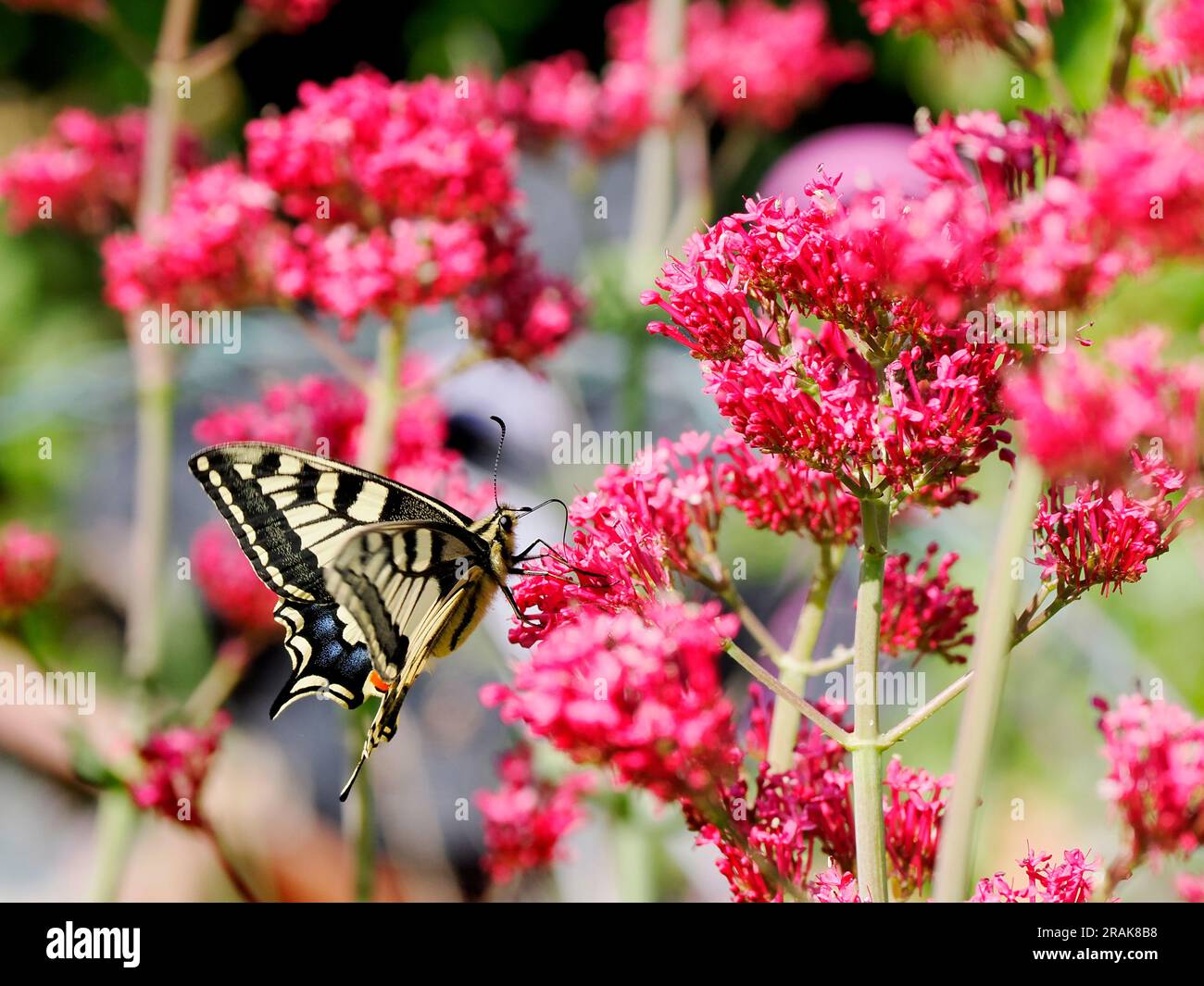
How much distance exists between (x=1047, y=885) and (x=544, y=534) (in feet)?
5.65

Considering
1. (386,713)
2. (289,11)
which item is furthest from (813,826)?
(289,11)

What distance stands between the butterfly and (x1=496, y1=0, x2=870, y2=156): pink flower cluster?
1210 millimetres

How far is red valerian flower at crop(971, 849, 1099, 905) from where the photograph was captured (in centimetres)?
99

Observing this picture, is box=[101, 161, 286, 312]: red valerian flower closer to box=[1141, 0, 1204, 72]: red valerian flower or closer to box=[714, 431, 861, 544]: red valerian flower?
box=[714, 431, 861, 544]: red valerian flower

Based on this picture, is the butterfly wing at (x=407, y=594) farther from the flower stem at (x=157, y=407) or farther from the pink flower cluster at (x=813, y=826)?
the flower stem at (x=157, y=407)

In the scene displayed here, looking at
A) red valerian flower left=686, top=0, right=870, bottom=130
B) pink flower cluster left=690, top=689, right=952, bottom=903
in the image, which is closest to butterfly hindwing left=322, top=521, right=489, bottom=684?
pink flower cluster left=690, top=689, right=952, bottom=903

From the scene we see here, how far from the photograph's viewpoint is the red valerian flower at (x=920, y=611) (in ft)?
3.90

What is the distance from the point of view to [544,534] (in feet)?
8.65

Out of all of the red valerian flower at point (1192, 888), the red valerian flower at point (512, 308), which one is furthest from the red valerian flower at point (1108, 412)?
the red valerian flower at point (512, 308)

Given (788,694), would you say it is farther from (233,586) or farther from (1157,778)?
(233,586)

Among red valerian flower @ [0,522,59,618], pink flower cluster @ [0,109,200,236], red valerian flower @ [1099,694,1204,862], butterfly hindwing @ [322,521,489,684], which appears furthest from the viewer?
pink flower cluster @ [0,109,200,236]

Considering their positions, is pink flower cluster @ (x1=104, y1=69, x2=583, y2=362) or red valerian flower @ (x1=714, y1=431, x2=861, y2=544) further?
pink flower cluster @ (x1=104, y1=69, x2=583, y2=362)

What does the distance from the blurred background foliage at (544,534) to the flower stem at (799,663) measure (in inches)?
27.2
